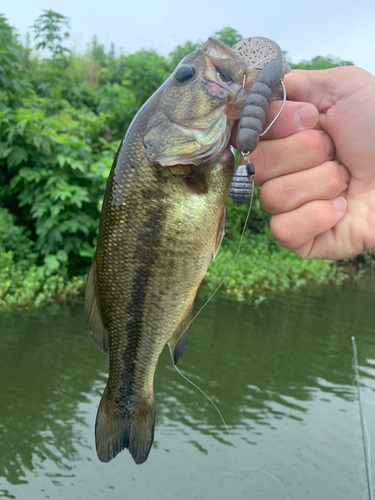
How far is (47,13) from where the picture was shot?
10062 mm

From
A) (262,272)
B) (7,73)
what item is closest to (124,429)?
(262,272)

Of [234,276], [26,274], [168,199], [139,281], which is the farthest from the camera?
[234,276]

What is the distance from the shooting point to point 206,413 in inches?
167

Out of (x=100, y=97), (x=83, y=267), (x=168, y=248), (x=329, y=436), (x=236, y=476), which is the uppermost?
(x=100, y=97)

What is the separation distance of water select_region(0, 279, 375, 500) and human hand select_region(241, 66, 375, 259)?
2473 millimetres

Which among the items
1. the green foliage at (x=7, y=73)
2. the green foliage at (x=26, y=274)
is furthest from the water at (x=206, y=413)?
the green foliage at (x=7, y=73)

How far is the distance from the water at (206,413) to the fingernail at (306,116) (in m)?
2.79

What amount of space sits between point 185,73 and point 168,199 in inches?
16.9

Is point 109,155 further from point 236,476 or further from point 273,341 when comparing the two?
point 236,476

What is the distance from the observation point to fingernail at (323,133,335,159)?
5.61 feet

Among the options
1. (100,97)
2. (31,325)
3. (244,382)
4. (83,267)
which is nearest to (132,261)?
(244,382)

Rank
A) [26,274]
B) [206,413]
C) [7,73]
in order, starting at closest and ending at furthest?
[206,413]
[26,274]
[7,73]

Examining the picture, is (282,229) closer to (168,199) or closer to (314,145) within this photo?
(314,145)

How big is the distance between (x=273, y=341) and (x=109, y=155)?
4.32 meters
